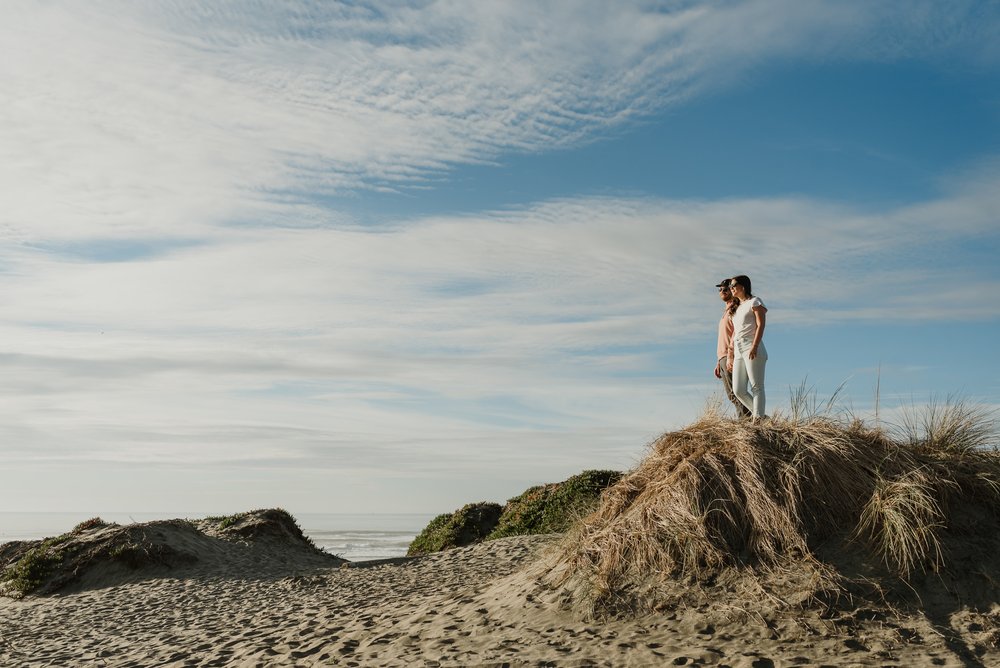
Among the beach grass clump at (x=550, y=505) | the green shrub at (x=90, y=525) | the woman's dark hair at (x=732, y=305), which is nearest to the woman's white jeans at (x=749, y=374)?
the woman's dark hair at (x=732, y=305)

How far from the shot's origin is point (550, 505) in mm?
18234

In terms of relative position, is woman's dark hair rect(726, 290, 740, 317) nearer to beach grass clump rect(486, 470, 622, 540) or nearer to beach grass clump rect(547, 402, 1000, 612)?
beach grass clump rect(547, 402, 1000, 612)

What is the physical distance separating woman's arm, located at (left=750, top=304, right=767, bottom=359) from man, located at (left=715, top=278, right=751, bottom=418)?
68cm

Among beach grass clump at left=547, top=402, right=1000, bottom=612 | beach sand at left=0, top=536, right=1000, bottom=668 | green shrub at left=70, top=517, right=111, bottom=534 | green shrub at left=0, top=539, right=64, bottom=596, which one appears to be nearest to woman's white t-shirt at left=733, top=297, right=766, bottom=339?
beach grass clump at left=547, top=402, right=1000, bottom=612

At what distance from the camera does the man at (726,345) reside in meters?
11.6

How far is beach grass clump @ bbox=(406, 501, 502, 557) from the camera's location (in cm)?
2012

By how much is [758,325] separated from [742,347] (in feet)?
1.38

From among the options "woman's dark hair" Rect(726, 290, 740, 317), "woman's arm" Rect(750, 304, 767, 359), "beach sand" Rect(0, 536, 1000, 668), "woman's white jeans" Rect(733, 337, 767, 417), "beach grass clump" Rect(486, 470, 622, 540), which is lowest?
"beach sand" Rect(0, 536, 1000, 668)

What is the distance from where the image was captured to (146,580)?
1545 centimetres

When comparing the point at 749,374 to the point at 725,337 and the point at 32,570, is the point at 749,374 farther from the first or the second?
the point at 32,570

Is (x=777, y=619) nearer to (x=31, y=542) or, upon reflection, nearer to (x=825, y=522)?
(x=825, y=522)

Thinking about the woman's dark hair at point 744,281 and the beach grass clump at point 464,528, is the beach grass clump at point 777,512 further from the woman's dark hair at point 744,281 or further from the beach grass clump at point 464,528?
the beach grass clump at point 464,528

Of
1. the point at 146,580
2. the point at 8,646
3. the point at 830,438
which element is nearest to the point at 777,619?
the point at 830,438

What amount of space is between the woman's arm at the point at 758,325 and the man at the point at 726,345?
68cm
